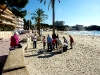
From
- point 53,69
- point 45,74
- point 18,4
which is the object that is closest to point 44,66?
point 53,69

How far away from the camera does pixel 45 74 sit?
32.6ft

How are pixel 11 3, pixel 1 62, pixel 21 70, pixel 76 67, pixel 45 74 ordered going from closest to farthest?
pixel 21 70
pixel 45 74
pixel 1 62
pixel 76 67
pixel 11 3

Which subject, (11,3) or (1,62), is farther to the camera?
(11,3)

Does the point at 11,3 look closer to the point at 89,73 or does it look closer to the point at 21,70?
the point at 89,73

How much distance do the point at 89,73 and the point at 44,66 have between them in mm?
3009

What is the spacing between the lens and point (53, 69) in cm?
1109

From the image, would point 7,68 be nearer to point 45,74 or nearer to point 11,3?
point 45,74

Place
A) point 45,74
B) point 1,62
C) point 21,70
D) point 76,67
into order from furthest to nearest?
point 76,67 < point 1,62 < point 45,74 < point 21,70

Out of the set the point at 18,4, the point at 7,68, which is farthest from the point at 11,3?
the point at 7,68

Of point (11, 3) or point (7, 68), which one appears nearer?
point (7, 68)

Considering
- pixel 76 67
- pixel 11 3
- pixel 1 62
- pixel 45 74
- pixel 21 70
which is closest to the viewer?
pixel 21 70

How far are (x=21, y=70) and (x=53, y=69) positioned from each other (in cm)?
533

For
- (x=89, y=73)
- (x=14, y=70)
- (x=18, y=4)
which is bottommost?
(x=89, y=73)

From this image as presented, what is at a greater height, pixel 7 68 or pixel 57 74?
pixel 7 68
